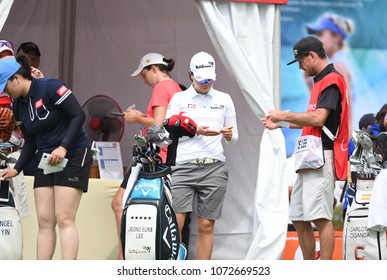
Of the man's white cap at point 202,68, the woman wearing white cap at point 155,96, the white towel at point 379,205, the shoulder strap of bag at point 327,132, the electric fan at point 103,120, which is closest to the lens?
the white towel at point 379,205

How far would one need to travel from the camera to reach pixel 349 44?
11.2 m

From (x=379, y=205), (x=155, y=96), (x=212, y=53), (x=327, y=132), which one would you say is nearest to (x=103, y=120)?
(x=212, y=53)

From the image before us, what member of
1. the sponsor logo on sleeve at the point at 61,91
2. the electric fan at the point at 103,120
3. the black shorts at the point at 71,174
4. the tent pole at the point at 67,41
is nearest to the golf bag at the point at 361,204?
the black shorts at the point at 71,174

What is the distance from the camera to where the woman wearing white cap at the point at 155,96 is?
8.35 metres

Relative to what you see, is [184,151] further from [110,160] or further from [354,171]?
[110,160]

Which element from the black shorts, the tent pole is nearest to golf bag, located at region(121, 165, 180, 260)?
the black shorts

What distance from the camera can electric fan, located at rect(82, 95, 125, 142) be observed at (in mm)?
10211

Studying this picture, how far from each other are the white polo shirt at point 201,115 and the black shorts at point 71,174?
1093 mm

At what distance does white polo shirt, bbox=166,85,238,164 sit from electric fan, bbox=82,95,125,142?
2114 mm

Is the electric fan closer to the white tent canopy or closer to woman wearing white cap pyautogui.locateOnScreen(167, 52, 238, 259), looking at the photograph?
the white tent canopy

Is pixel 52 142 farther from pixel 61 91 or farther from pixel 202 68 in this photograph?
pixel 202 68

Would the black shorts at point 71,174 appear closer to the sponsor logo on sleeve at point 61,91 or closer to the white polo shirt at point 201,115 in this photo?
the sponsor logo on sleeve at point 61,91

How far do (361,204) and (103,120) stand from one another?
384 cm

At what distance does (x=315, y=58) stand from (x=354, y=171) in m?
1.01
